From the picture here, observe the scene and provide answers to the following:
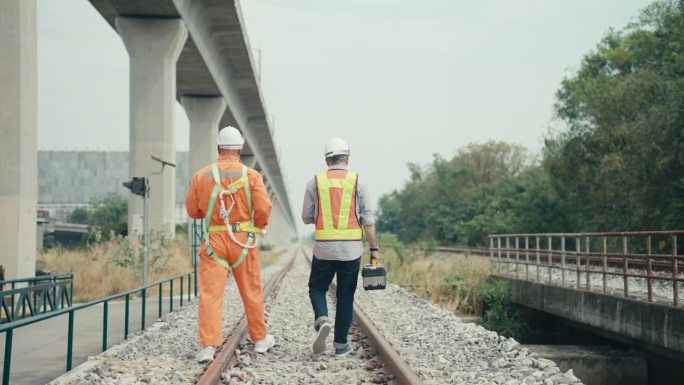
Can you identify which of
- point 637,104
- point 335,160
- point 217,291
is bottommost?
point 217,291

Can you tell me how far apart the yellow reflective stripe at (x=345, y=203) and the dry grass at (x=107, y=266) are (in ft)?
40.0

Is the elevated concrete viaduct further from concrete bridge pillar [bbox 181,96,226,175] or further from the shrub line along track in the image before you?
the shrub line along track

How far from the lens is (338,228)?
7770mm

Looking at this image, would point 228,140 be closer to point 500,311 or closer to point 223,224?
point 223,224

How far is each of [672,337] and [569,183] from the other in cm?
2812

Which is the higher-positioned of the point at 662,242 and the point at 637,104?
the point at 637,104

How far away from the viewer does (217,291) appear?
→ 25.0ft

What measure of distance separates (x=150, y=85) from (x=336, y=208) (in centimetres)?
1762

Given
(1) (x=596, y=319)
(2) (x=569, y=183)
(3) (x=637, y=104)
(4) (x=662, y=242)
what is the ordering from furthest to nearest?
1. (2) (x=569, y=183)
2. (3) (x=637, y=104)
3. (4) (x=662, y=242)
4. (1) (x=596, y=319)

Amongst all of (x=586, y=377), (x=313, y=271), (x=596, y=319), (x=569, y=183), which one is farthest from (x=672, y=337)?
(x=569, y=183)

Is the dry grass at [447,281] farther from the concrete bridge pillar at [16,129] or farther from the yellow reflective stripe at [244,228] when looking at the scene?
the yellow reflective stripe at [244,228]

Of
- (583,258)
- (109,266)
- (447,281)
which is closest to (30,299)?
(109,266)

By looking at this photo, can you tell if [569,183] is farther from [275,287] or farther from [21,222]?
[21,222]

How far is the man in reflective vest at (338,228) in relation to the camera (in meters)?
7.77
